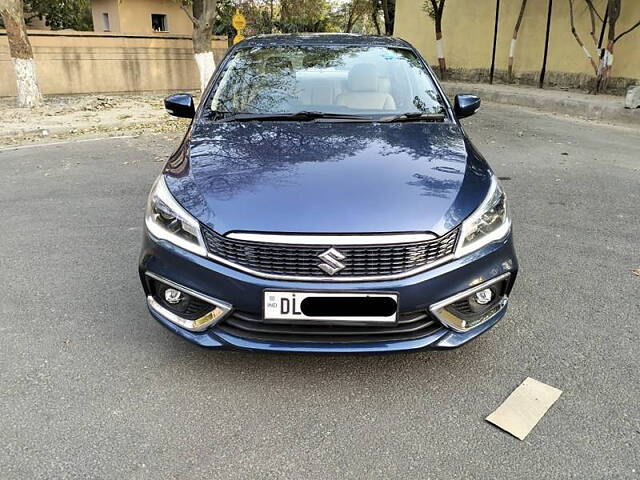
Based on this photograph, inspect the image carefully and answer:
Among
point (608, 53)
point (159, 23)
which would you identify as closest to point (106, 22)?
point (159, 23)

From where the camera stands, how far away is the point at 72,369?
268 cm

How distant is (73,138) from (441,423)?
8.08m

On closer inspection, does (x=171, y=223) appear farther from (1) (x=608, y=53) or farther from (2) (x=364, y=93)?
(1) (x=608, y=53)

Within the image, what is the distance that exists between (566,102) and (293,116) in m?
9.89

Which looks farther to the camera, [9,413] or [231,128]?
[231,128]

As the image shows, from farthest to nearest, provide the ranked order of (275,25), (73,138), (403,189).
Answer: (275,25)
(73,138)
(403,189)

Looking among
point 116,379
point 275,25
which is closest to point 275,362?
point 116,379

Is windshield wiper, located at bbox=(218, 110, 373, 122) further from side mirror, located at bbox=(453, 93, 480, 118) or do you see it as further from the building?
the building

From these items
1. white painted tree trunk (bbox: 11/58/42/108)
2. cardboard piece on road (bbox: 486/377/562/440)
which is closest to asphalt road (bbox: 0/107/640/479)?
cardboard piece on road (bbox: 486/377/562/440)

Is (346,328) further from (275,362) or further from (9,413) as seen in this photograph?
(9,413)

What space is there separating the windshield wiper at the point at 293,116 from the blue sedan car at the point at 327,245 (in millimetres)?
339

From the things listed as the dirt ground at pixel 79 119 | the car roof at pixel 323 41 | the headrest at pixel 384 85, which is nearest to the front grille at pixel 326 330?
the headrest at pixel 384 85

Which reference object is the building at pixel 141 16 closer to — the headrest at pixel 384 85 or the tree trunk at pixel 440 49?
the tree trunk at pixel 440 49

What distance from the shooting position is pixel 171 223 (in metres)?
2.46
